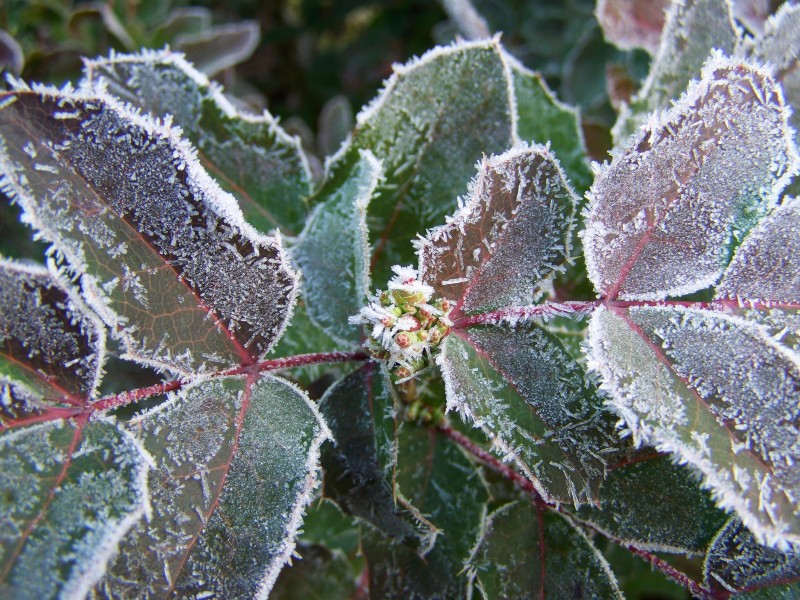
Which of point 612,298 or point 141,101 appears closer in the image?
point 612,298

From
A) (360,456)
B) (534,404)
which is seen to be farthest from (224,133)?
(534,404)

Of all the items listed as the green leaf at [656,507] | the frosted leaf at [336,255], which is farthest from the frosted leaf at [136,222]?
the green leaf at [656,507]

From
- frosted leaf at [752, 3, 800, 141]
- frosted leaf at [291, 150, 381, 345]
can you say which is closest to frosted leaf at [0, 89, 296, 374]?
frosted leaf at [291, 150, 381, 345]

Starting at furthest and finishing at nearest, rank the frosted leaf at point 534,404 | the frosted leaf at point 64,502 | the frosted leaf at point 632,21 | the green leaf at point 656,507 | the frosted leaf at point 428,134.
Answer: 1. the frosted leaf at point 632,21
2. the frosted leaf at point 428,134
3. the green leaf at point 656,507
4. the frosted leaf at point 534,404
5. the frosted leaf at point 64,502

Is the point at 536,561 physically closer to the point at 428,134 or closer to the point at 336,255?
the point at 336,255

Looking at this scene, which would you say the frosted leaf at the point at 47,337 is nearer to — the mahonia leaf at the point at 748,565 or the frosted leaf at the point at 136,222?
the frosted leaf at the point at 136,222

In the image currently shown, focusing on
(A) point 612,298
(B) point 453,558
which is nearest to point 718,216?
(A) point 612,298

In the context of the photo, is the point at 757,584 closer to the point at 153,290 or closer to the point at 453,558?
the point at 453,558
